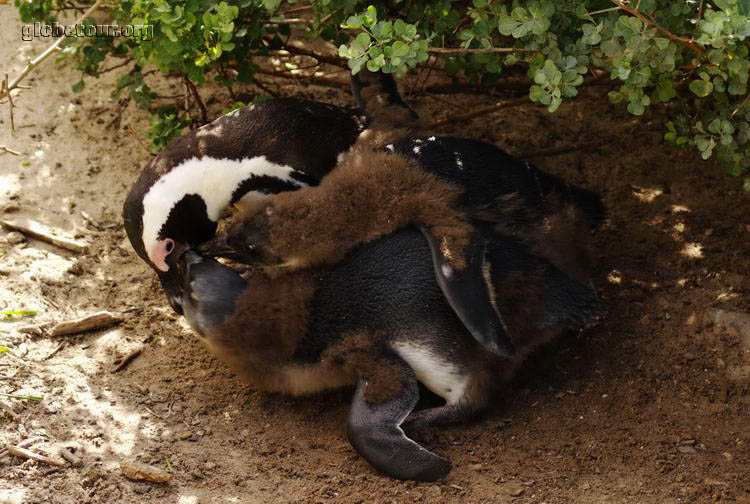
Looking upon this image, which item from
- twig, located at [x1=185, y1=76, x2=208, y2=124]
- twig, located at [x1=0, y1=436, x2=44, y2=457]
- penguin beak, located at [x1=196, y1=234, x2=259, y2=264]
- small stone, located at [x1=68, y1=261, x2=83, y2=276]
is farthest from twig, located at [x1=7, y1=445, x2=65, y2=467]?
twig, located at [x1=185, y1=76, x2=208, y2=124]

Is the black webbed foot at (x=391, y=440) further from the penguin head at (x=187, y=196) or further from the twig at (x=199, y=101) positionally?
the twig at (x=199, y=101)

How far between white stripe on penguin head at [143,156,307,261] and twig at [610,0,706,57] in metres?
1.48

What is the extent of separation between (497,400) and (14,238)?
2.12 meters

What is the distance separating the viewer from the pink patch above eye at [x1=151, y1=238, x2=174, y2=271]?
342cm

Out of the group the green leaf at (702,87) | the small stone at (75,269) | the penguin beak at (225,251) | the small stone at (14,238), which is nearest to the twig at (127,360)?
the penguin beak at (225,251)

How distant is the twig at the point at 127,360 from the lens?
321 centimetres

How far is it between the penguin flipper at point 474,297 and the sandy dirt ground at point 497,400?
0.36 metres

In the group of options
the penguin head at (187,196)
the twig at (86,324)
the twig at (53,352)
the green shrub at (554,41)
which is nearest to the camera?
the green shrub at (554,41)

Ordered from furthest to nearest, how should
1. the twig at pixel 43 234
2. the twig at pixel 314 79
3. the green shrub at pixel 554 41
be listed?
the twig at pixel 314 79 < the twig at pixel 43 234 < the green shrub at pixel 554 41

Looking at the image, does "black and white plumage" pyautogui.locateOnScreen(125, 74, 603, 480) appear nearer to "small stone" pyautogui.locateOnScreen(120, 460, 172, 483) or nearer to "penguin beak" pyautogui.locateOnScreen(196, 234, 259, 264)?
"penguin beak" pyautogui.locateOnScreen(196, 234, 259, 264)

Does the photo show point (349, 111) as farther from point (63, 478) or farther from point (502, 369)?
point (63, 478)

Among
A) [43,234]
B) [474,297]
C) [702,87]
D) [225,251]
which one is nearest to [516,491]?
[474,297]

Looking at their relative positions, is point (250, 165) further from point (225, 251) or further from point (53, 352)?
point (53, 352)

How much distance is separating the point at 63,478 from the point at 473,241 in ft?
4.78
